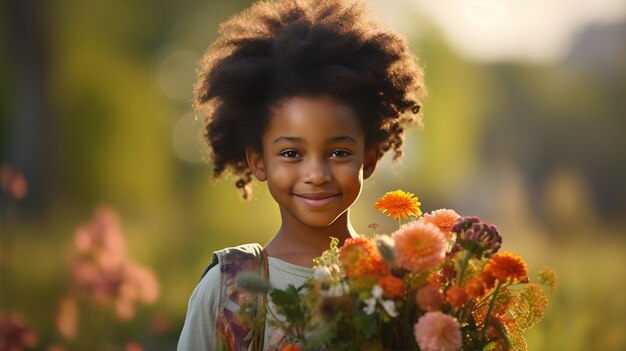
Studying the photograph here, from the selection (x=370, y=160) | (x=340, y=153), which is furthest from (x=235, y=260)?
(x=370, y=160)

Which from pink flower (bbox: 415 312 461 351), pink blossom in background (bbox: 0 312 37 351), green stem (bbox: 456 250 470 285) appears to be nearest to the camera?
pink flower (bbox: 415 312 461 351)

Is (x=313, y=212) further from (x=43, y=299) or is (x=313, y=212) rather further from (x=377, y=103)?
(x=43, y=299)

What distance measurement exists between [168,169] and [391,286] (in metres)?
6.41

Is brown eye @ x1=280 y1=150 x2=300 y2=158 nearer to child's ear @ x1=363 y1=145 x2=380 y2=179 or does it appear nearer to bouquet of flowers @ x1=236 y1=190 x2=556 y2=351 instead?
child's ear @ x1=363 y1=145 x2=380 y2=179

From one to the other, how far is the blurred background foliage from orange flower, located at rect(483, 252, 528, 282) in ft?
3.23

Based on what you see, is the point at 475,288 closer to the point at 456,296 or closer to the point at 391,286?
the point at 456,296

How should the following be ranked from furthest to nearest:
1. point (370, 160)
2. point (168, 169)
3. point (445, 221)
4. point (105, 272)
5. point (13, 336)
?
1. point (168, 169)
2. point (105, 272)
3. point (13, 336)
4. point (370, 160)
5. point (445, 221)

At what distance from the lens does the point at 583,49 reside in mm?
13148

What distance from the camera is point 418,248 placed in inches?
71.0

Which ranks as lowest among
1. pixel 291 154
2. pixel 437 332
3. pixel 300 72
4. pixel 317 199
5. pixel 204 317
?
pixel 437 332

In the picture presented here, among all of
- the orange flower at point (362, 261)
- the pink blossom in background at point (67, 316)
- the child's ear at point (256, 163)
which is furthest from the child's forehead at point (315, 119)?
the pink blossom in background at point (67, 316)

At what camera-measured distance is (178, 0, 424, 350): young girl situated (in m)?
2.34

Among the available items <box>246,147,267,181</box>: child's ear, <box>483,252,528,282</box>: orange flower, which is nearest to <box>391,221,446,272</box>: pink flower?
<box>483,252,528,282</box>: orange flower

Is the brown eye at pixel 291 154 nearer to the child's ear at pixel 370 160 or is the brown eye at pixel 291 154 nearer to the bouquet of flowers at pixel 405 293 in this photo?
the child's ear at pixel 370 160
